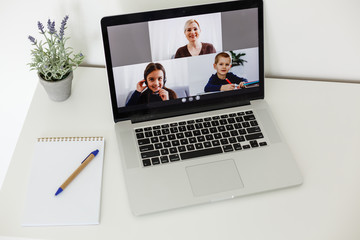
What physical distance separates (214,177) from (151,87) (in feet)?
0.91

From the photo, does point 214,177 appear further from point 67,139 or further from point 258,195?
point 67,139

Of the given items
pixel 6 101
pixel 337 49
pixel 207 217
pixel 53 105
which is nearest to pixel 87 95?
pixel 53 105

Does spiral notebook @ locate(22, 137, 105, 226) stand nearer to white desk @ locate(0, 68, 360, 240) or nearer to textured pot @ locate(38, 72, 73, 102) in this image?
white desk @ locate(0, 68, 360, 240)

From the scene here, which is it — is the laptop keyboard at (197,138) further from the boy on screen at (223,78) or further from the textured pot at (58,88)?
the textured pot at (58,88)

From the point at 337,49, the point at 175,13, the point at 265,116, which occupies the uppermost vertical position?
the point at 175,13

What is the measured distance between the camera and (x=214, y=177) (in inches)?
36.5

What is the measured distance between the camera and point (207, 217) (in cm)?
87

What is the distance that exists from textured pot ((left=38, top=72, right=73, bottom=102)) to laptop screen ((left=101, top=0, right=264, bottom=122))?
Answer: 154 mm

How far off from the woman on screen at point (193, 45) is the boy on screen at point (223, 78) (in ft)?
0.11

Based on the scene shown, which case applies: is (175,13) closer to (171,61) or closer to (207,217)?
(171,61)

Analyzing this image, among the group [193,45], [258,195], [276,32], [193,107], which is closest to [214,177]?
[258,195]

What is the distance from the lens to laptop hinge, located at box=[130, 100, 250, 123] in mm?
1046

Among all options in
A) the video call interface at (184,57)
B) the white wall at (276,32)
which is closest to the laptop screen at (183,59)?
the video call interface at (184,57)

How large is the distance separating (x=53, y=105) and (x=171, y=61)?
0.35 metres
